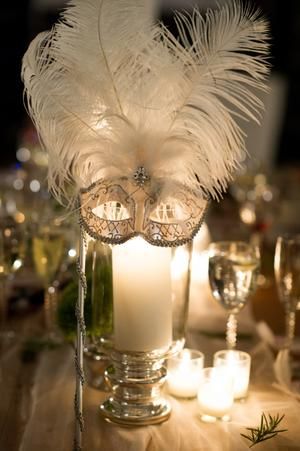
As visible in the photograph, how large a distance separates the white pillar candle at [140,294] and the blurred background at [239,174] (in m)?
0.29

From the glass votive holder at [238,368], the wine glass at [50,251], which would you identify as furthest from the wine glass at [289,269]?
the wine glass at [50,251]

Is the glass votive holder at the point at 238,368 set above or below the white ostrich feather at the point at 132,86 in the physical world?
below

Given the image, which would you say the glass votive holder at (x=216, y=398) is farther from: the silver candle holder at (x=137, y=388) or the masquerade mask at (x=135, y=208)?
the masquerade mask at (x=135, y=208)

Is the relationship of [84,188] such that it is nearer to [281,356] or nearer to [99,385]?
[99,385]

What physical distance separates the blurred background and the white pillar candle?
0.95ft

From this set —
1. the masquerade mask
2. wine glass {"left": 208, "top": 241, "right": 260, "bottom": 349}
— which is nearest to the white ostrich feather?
the masquerade mask

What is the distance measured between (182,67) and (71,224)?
0.59 m

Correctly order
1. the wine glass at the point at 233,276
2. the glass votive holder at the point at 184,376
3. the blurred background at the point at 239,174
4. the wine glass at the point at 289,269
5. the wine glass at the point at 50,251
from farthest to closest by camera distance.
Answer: the blurred background at the point at 239,174 → the wine glass at the point at 50,251 → the wine glass at the point at 289,269 → the wine glass at the point at 233,276 → the glass votive holder at the point at 184,376

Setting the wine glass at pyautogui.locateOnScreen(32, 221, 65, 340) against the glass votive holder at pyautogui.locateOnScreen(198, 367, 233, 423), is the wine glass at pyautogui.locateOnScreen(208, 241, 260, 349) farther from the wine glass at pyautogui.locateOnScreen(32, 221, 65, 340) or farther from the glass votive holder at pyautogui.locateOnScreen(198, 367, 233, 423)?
the wine glass at pyautogui.locateOnScreen(32, 221, 65, 340)

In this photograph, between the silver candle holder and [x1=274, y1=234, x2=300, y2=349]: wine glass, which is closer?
the silver candle holder

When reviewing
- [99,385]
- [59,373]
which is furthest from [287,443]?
[59,373]

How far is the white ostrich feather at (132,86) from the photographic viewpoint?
1.01 meters

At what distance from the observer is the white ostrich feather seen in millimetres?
1012

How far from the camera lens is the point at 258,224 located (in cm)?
235
